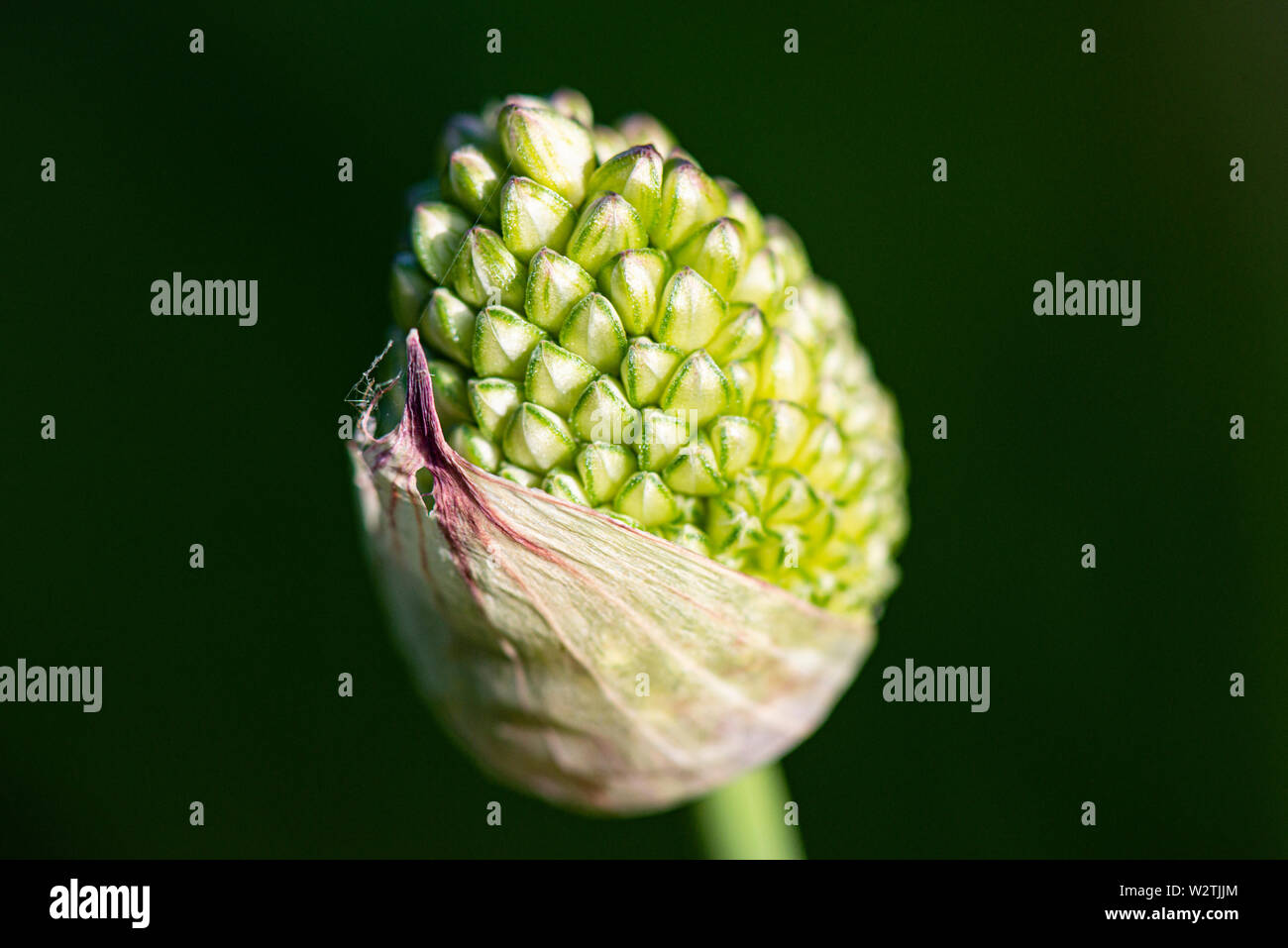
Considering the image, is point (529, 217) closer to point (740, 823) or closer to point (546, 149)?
point (546, 149)

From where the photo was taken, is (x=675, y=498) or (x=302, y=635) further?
(x=302, y=635)

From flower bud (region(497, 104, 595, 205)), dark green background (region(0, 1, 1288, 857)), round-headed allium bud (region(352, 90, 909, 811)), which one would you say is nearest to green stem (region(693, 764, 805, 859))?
round-headed allium bud (region(352, 90, 909, 811))

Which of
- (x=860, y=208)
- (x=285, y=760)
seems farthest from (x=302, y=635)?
(x=860, y=208)

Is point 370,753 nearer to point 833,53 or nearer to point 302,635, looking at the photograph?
point 302,635

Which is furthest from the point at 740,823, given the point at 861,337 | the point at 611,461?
the point at 861,337

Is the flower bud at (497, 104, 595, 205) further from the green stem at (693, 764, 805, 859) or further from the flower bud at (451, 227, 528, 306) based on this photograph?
the green stem at (693, 764, 805, 859)
